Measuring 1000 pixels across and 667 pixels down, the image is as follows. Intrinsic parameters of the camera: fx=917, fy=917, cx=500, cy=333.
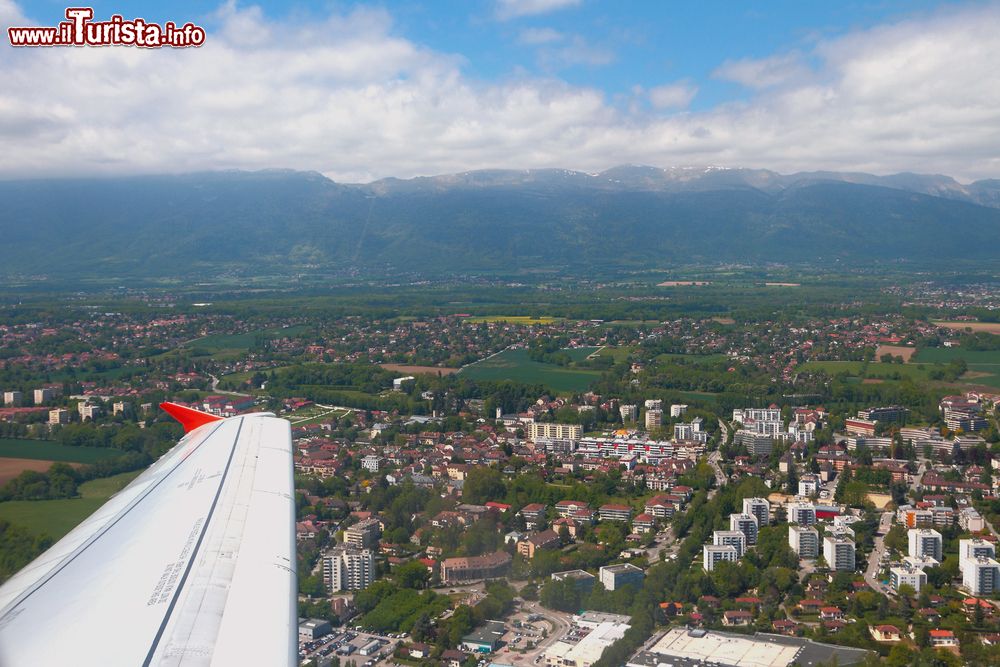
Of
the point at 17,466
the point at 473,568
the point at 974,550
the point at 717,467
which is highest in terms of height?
the point at 17,466

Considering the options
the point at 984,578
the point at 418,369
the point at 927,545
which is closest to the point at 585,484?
the point at 927,545

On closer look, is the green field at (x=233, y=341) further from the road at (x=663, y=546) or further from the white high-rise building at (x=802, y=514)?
the white high-rise building at (x=802, y=514)

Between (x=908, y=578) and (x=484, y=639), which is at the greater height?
(x=484, y=639)

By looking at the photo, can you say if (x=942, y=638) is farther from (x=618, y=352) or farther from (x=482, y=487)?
(x=618, y=352)

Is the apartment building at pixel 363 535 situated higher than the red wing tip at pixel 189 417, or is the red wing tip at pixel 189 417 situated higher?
the red wing tip at pixel 189 417

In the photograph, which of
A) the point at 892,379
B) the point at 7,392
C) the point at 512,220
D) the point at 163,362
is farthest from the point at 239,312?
the point at 512,220

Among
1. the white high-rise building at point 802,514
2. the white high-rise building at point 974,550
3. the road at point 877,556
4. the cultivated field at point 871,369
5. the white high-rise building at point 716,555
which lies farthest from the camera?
the cultivated field at point 871,369

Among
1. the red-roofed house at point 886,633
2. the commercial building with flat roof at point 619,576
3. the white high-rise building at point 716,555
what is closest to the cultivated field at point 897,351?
the white high-rise building at point 716,555

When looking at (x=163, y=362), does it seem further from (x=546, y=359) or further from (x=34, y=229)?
(x=34, y=229)
